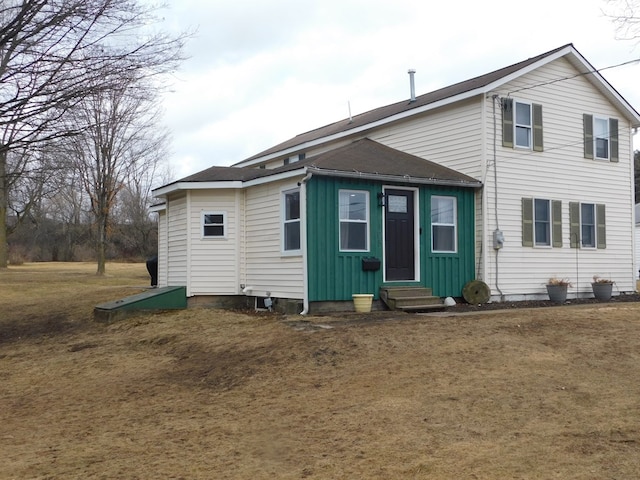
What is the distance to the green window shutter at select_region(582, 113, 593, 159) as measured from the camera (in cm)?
1605

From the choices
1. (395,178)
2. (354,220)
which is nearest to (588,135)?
(395,178)

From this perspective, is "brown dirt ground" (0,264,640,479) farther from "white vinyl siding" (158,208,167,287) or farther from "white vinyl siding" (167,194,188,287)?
"white vinyl siding" (158,208,167,287)

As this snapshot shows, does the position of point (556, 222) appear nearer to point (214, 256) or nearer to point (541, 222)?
point (541, 222)

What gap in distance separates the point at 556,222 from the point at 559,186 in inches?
35.1

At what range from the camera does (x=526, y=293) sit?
48.6ft

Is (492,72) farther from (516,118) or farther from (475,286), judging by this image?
(475,286)

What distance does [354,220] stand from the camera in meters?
12.7

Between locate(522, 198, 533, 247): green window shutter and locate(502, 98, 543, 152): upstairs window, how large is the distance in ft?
4.28

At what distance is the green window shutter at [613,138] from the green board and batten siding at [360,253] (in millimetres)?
5280

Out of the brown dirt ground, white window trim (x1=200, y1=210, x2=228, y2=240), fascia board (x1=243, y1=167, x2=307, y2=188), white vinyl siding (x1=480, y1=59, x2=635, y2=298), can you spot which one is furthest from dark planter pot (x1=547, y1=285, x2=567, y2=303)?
white window trim (x1=200, y1=210, x2=228, y2=240)

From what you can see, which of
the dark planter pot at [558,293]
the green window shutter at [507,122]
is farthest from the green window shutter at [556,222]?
the green window shutter at [507,122]

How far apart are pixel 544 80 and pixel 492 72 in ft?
4.49

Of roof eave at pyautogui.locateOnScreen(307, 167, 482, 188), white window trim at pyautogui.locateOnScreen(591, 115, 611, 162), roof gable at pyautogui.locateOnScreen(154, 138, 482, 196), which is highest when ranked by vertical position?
white window trim at pyautogui.locateOnScreen(591, 115, 611, 162)

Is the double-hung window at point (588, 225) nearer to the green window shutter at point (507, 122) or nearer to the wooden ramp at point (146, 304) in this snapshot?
the green window shutter at point (507, 122)
